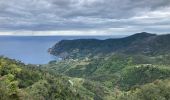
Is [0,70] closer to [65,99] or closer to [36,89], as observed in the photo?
[36,89]

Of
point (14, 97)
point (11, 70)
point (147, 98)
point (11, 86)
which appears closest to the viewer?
point (14, 97)

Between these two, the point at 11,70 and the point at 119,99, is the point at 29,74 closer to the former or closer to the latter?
the point at 11,70

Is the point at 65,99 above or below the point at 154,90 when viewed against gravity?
below

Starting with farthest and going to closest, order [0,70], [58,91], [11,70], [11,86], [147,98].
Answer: [58,91]
[11,70]
[0,70]
[147,98]
[11,86]

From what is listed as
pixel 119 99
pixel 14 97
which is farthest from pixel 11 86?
pixel 119 99

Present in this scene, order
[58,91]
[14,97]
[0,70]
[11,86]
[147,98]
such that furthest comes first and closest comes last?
1. [58,91]
2. [0,70]
3. [147,98]
4. [11,86]
5. [14,97]

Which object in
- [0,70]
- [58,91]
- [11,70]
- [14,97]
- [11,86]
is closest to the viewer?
[14,97]

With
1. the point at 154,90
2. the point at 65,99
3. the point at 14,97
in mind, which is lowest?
the point at 65,99

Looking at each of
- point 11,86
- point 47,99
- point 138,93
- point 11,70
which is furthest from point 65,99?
point 11,86

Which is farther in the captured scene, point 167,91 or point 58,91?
point 58,91
